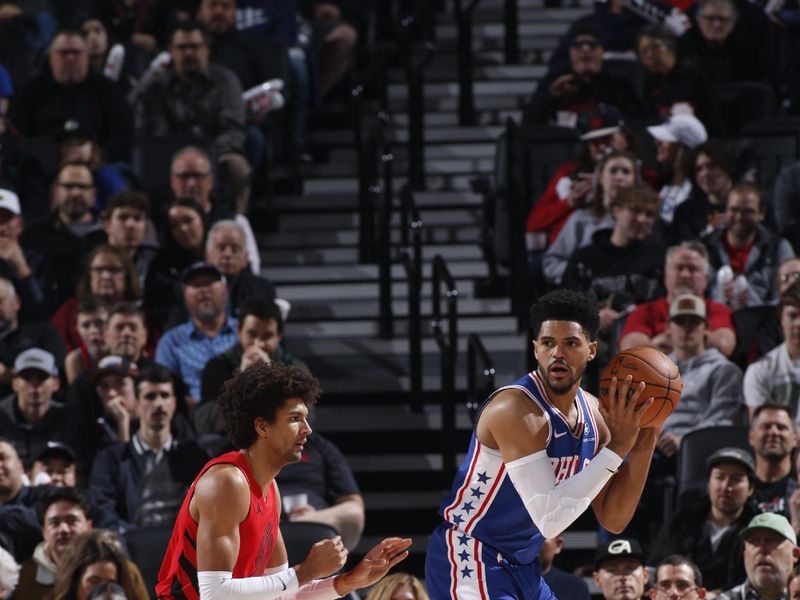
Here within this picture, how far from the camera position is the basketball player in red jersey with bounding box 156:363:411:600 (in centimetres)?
581

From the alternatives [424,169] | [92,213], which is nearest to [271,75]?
[424,169]

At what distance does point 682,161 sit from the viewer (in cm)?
1219

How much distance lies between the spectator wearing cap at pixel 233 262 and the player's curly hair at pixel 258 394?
493 cm

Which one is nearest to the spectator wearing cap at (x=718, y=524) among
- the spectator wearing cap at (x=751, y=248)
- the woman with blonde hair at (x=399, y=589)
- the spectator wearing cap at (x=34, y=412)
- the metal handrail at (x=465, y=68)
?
the woman with blonde hair at (x=399, y=589)

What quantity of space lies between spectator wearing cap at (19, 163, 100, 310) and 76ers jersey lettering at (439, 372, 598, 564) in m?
5.44

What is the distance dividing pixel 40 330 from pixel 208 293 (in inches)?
40.6

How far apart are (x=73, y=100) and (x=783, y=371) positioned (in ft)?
19.2

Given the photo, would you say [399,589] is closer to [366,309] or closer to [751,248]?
[751,248]

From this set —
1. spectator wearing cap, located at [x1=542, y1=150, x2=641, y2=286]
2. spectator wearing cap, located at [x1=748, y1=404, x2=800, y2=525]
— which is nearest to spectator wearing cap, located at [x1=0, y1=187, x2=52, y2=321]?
spectator wearing cap, located at [x1=542, y1=150, x2=641, y2=286]

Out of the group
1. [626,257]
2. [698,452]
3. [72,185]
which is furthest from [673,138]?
[72,185]

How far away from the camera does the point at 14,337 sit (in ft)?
34.8

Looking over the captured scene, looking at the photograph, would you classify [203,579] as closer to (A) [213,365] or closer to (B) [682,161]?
(A) [213,365]

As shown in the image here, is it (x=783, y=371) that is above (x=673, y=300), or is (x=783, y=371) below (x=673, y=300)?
below

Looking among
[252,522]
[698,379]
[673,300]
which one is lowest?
[698,379]
